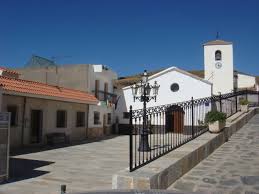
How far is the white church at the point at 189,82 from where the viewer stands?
99.0ft

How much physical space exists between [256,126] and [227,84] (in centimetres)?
2117

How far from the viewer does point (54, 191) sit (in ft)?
25.0

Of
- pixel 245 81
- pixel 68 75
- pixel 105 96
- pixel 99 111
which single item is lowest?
pixel 99 111

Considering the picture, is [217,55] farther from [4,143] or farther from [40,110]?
[4,143]

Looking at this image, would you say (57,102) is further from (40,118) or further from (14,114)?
(14,114)

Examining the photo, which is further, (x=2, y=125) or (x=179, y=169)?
(x=2, y=125)

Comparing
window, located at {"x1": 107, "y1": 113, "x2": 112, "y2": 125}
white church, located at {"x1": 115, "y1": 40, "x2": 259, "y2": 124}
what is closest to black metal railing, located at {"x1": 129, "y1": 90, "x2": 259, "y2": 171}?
white church, located at {"x1": 115, "y1": 40, "x2": 259, "y2": 124}

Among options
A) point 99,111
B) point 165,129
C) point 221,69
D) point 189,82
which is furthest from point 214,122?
point 221,69

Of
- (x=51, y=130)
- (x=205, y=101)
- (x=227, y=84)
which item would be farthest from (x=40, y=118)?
(x=227, y=84)

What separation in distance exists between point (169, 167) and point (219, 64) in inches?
1263

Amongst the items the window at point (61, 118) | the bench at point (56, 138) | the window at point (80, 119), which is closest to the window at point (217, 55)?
the window at point (80, 119)

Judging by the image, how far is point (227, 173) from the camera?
7867mm

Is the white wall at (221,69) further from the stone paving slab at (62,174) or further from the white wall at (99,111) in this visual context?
the stone paving slab at (62,174)

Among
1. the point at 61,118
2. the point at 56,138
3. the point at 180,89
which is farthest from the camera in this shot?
the point at 180,89
